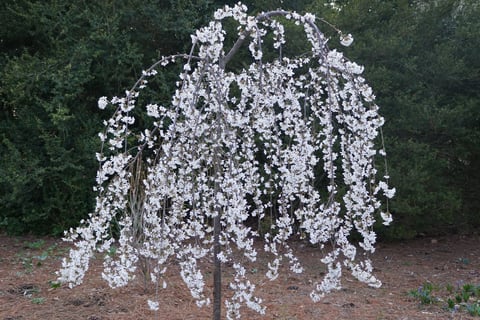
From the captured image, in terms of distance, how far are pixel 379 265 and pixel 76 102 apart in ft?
11.9

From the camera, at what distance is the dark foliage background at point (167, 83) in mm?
5004

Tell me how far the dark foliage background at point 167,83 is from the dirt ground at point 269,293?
51 cm

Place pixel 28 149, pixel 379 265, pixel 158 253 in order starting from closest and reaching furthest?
pixel 158 253 < pixel 379 265 < pixel 28 149

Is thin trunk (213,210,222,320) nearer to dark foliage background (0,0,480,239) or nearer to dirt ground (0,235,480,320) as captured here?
dirt ground (0,235,480,320)

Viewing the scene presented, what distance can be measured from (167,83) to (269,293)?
267cm

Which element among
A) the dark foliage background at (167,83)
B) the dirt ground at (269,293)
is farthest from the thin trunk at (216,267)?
the dark foliage background at (167,83)

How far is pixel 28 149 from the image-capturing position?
216 inches

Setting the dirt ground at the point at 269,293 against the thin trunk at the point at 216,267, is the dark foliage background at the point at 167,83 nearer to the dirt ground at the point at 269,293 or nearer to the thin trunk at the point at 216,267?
the dirt ground at the point at 269,293

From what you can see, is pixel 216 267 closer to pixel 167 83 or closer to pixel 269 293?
pixel 269 293

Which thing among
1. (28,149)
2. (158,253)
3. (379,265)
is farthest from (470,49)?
(28,149)

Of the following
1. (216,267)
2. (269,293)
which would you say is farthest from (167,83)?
(216,267)

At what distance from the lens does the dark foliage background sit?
500cm

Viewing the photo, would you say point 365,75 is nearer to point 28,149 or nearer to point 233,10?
point 233,10

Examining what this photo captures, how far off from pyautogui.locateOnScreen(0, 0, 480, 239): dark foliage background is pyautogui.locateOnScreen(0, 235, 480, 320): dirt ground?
0.51m
